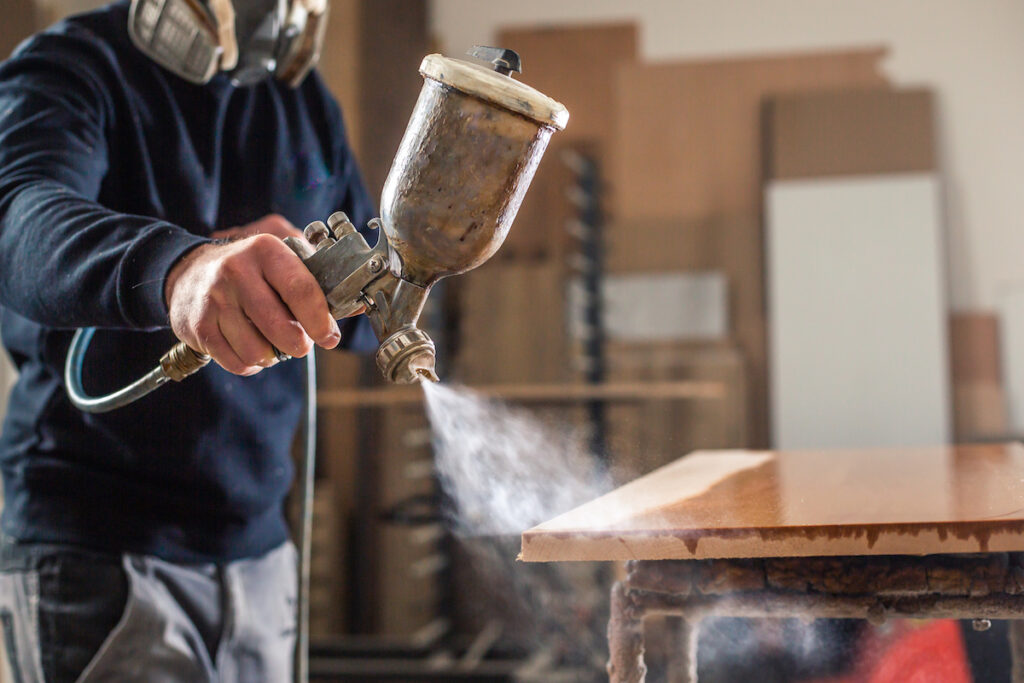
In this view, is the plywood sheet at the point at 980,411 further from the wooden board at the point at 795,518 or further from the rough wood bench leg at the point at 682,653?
the rough wood bench leg at the point at 682,653

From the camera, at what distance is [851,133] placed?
445 cm

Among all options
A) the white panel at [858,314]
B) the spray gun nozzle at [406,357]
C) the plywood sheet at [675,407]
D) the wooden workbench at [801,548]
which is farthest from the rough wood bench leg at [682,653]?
the white panel at [858,314]

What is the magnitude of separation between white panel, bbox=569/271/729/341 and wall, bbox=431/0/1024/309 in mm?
1108

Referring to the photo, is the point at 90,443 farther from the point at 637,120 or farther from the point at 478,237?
the point at 637,120

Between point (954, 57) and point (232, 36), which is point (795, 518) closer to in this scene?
point (232, 36)

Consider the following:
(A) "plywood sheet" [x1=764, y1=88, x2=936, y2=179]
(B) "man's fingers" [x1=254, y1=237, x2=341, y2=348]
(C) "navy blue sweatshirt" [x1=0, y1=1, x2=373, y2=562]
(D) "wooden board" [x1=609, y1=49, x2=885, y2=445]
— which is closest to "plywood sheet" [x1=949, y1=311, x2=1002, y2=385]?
(A) "plywood sheet" [x1=764, y1=88, x2=936, y2=179]

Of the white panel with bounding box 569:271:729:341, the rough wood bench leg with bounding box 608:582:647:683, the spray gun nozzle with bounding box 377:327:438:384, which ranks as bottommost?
the rough wood bench leg with bounding box 608:582:647:683

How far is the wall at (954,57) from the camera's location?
175 inches

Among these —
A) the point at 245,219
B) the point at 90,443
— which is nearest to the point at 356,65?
the point at 245,219

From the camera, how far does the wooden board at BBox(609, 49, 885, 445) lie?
15.0ft

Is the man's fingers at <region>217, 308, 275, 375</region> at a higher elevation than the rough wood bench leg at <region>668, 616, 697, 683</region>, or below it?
higher

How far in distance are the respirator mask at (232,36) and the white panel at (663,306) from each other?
316 cm

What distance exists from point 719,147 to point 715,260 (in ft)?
1.90

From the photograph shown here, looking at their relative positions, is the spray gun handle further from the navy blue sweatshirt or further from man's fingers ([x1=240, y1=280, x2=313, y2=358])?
the navy blue sweatshirt
